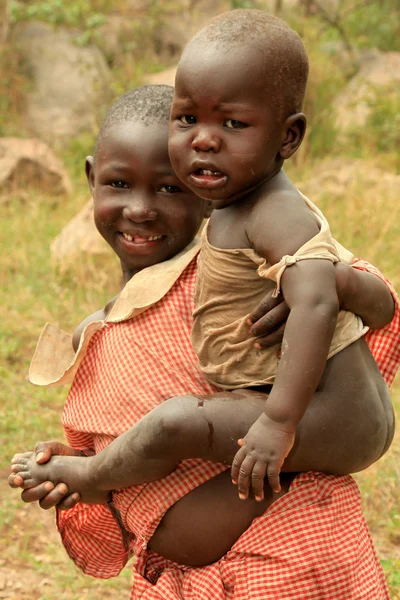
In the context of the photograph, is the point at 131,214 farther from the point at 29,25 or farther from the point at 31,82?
the point at 29,25

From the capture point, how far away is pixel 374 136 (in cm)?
930

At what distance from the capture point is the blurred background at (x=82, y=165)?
11.5 feet

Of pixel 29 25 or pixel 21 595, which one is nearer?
pixel 21 595

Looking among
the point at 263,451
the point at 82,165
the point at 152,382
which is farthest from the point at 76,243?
the point at 263,451

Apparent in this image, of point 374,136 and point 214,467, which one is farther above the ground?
point 214,467

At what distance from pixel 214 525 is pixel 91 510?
546mm

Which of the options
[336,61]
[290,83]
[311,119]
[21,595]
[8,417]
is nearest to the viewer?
[290,83]


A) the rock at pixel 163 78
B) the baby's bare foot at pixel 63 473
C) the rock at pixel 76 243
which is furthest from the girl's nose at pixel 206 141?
the rock at pixel 163 78

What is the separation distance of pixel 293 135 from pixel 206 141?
0.22 meters

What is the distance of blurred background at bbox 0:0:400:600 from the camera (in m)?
3.49

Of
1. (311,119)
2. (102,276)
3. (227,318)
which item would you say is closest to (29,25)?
(311,119)

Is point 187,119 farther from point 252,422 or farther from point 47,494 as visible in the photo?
point 47,494

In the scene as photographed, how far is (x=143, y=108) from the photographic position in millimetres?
2404

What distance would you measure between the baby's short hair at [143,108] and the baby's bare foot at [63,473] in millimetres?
857
